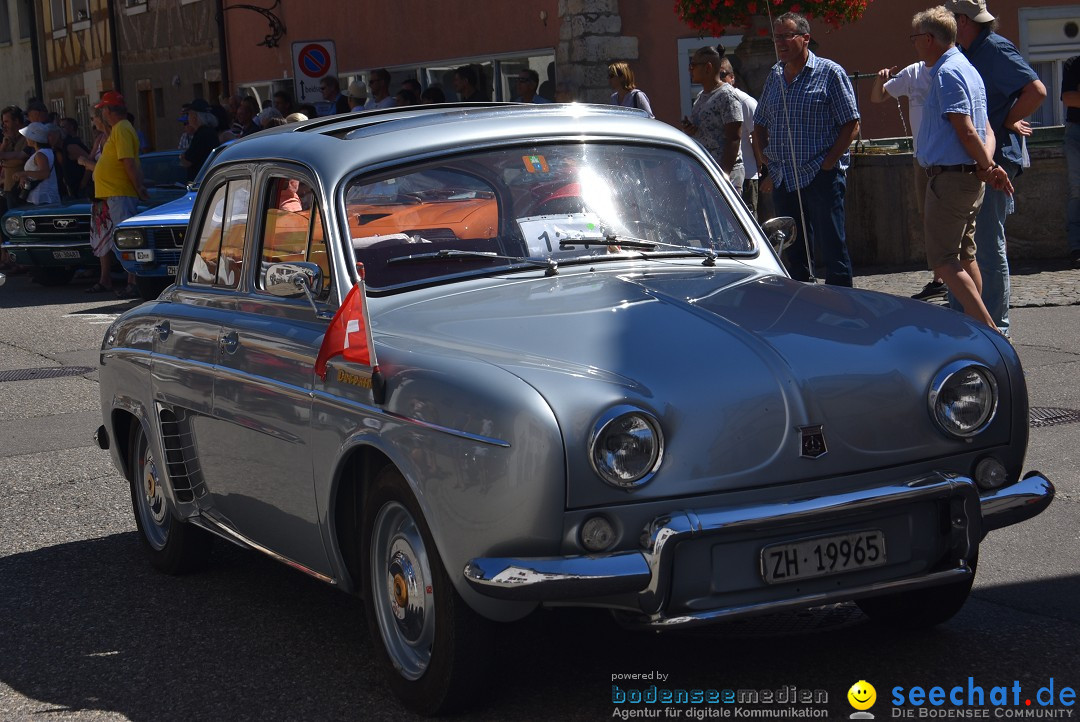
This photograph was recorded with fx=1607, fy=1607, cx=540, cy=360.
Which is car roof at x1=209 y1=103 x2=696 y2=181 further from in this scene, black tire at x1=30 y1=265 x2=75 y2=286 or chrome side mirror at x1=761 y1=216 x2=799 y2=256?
black tire at x1=30 y1=265 x2=75 y2=286

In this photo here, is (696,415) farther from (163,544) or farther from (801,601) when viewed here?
(163,544)

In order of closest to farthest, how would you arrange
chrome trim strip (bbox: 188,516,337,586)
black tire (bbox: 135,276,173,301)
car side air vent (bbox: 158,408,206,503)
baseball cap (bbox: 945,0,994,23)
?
chrome trim strip (bbox: 188,516,337,586) → car side air vent (bbox: 158,408,206,503) → baseball cap (bbox: 945,0,994,23) → black tire (bbox: 135,276,173,301)

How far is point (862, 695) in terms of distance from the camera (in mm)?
4312

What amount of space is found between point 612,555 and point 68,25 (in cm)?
4053

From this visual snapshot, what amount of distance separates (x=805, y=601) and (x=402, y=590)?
1.11 m

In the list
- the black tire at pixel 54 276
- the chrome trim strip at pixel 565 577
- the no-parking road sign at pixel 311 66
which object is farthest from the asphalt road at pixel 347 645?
the no-parking road sign at pixel 311 66

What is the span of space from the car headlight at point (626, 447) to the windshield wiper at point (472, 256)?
4.28ft

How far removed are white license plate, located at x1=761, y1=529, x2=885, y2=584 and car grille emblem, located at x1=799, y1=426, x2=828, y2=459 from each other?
0.21m

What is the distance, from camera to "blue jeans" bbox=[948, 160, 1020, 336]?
31.2ft

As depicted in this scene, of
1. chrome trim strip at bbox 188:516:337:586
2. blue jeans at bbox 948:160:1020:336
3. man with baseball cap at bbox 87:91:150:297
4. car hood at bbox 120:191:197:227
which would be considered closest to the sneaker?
blue jeans at bbox 948:160:1020:336

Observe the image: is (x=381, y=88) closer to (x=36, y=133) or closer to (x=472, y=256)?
(x=36, y=133)

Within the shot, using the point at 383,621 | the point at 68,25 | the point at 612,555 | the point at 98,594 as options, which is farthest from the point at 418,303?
the point at 68,25

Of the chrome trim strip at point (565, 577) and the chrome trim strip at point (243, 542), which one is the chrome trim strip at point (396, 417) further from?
the chrome trim strip at point (243, 542)

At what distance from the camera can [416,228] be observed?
5.21m
